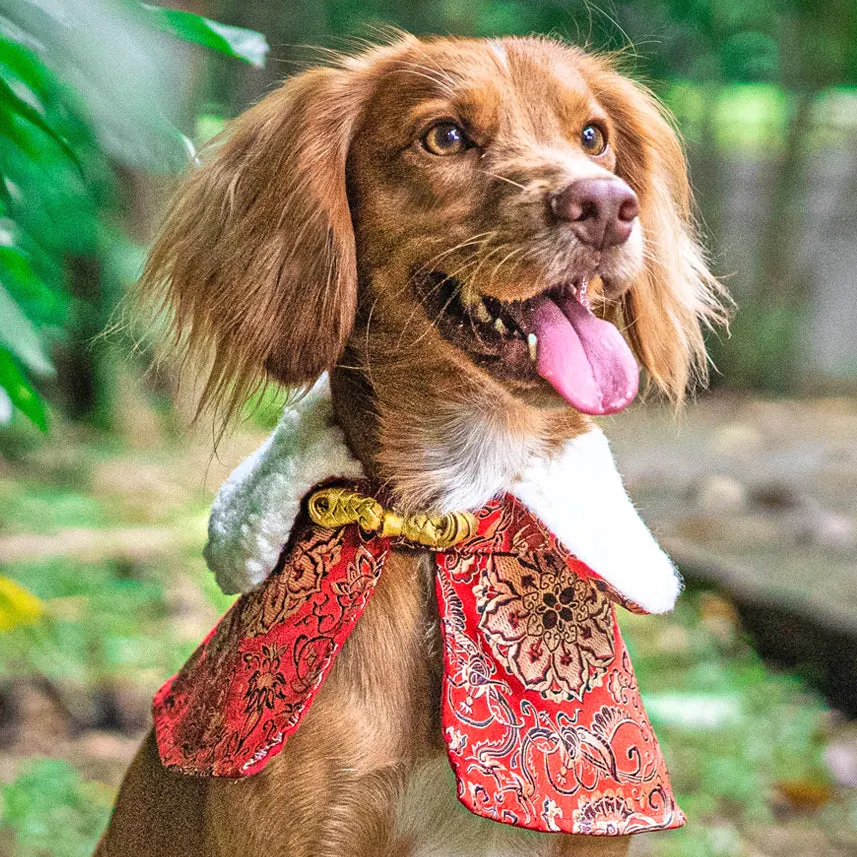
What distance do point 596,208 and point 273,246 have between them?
0.48m

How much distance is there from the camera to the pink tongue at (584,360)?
1.71 m

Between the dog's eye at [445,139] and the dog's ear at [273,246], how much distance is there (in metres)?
0.14

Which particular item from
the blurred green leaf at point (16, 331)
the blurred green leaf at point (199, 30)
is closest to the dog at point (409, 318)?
the blurred green leaf at point (199, 30)

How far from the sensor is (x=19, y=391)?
204 centimetres

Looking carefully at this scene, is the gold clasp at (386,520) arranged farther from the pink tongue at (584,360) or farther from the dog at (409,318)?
the pink tongue at (584,360)

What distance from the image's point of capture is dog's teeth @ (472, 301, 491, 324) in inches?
70.9

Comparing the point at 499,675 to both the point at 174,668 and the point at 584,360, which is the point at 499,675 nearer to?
the point at 584,360

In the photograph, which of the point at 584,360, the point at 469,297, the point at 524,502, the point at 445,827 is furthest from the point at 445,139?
the point at 445,827

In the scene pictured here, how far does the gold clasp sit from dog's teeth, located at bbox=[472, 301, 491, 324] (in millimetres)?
290

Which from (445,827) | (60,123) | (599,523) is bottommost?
(445,827)

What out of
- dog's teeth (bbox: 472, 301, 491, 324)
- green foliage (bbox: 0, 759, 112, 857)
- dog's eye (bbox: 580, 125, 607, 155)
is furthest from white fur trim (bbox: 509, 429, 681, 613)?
green foliage (bbox: 0, 759, 112, 857)

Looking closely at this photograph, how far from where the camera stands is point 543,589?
1.85 metres

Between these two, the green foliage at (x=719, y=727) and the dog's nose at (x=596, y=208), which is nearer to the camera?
the dog's nose at (x=596, y=208)

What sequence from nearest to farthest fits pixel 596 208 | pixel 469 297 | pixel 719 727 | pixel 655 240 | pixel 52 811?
1. pixel 596 208
2. pixel 469 297
3. pixel 655 240
4. pixel 52 811
5. pixel 719 727
